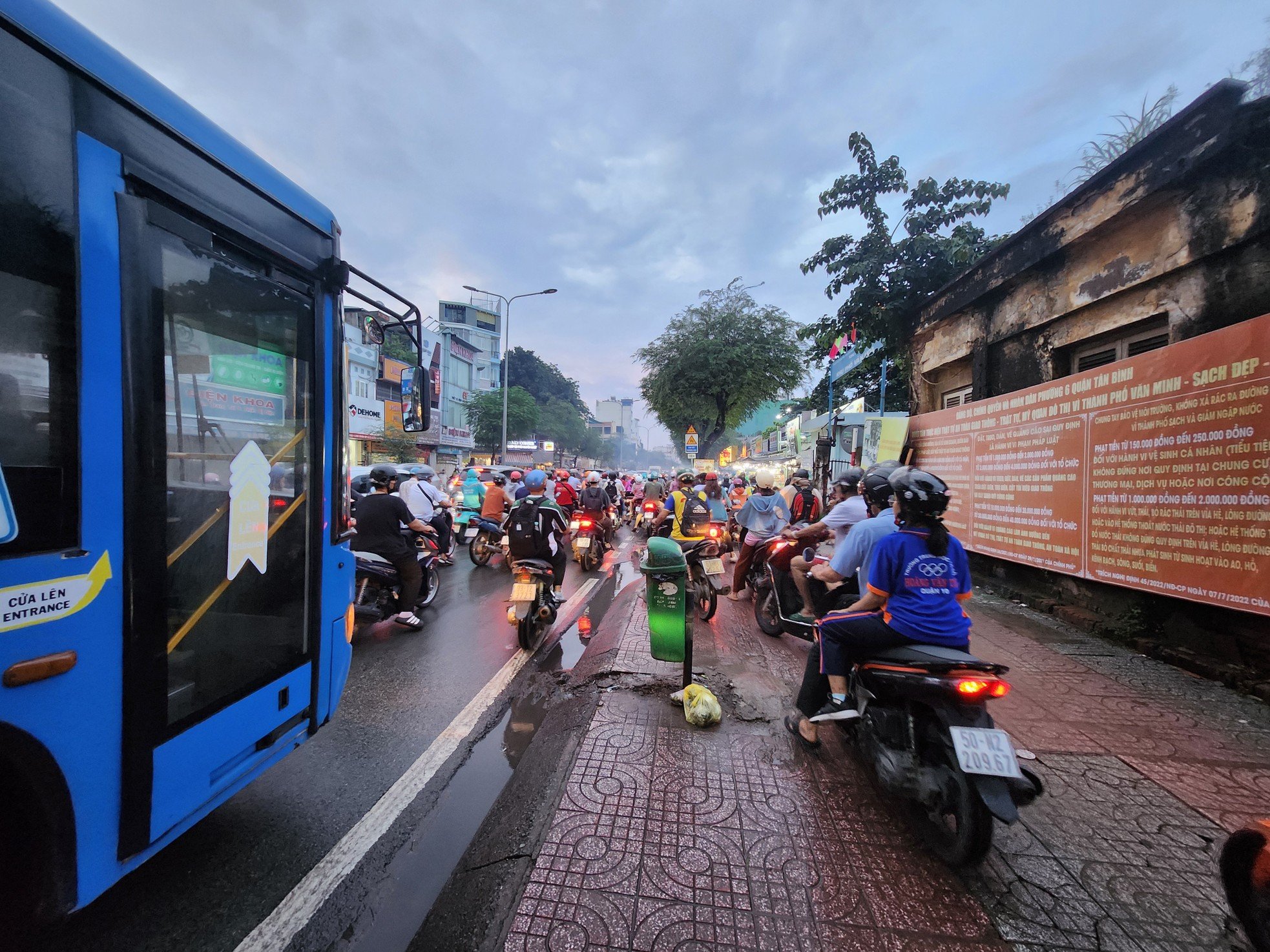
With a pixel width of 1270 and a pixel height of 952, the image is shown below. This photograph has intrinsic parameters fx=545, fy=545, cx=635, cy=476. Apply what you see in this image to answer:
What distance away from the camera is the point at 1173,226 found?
5344 millimetres

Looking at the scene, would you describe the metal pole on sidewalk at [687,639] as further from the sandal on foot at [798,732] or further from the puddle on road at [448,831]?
the puddle on road at [448,831]

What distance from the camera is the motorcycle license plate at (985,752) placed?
2.19 metres

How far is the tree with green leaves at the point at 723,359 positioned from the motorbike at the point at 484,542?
15236 millimetres

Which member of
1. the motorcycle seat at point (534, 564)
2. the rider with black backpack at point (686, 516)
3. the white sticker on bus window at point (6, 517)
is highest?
the white sticker on bus window at point (6, 517)

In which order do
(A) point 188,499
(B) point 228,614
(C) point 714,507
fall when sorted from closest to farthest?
(A) point 188,499
(B) point 228,614
(C) point 714,507

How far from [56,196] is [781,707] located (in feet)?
14.6

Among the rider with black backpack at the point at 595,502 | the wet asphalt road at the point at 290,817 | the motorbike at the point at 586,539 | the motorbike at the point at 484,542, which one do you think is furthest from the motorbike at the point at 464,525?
the wet asphalt road at the point at 290,817

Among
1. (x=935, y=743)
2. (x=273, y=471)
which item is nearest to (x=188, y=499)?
(x=273, y=471)

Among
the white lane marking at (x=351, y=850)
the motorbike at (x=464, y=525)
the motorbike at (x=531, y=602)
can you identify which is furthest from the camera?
the motorbike at (x=464, y=525)

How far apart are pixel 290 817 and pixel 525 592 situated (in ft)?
8.89

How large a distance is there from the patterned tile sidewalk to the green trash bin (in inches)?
15.1

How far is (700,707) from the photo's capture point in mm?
3664

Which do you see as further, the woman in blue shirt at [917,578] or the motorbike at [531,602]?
the motorbike at [531,602]

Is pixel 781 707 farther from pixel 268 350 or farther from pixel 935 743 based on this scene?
pixel 268 350
